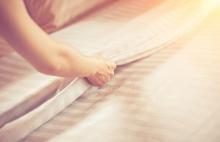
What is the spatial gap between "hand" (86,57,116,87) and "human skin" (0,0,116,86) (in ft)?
0.10

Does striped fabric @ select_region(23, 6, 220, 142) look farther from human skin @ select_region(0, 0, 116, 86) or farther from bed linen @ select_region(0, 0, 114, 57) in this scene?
bed linen @ select_region(0, 0, 114, 57)

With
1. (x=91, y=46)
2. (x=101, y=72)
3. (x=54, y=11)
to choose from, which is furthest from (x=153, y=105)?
(x=54, y=11)

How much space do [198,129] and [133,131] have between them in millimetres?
134

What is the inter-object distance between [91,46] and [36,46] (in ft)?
1.10

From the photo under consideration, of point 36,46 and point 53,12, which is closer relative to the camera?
point 36,46

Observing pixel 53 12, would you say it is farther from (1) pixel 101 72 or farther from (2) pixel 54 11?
(1) pixel 101 72

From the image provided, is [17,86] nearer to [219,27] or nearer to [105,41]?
[105,41]

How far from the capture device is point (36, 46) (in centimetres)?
79

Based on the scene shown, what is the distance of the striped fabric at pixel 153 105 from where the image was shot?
86cm

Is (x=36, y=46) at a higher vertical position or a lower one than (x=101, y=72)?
higher

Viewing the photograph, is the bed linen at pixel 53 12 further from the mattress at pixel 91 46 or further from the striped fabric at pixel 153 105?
the striped fabric at pixel 153 105

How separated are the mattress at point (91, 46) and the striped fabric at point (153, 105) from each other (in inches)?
1.2

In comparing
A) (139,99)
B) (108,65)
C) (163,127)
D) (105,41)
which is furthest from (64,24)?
(163,127)

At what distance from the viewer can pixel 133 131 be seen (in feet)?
2.84
